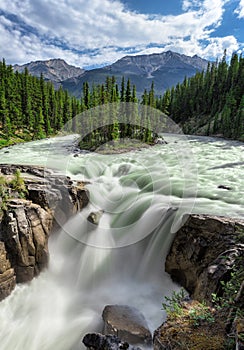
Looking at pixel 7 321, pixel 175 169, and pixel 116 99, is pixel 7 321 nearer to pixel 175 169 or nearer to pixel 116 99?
pixel 175 169

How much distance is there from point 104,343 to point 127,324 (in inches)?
111

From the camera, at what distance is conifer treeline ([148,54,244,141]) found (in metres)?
64.3

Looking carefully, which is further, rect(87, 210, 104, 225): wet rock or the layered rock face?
rect(87, 210, 104, 225): wet rock

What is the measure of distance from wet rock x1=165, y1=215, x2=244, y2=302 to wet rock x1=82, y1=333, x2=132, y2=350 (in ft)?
11.0

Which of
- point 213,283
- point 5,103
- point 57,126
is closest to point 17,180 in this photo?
point 213,283

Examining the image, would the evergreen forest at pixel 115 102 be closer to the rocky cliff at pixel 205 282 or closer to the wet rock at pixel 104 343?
the rocky cliff at pixel 205 282

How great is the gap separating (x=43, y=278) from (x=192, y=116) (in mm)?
85560

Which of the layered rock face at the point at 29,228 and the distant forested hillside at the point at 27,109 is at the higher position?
the distant forested hillside at the point at 27,109

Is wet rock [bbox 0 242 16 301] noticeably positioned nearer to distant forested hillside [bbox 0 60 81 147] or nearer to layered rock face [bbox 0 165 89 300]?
layered rock face [bbox 0 165 89 300]

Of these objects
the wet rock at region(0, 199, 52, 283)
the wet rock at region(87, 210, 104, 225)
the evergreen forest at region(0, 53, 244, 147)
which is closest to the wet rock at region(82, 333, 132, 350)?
the wet rock at region(0, 199, 52, 283)

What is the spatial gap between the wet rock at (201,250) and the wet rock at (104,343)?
3.34m

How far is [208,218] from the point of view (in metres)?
10.5

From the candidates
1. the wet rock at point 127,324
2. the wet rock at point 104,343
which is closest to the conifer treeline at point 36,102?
the wet rock at point 127,324

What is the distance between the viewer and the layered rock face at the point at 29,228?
35.0 ft
